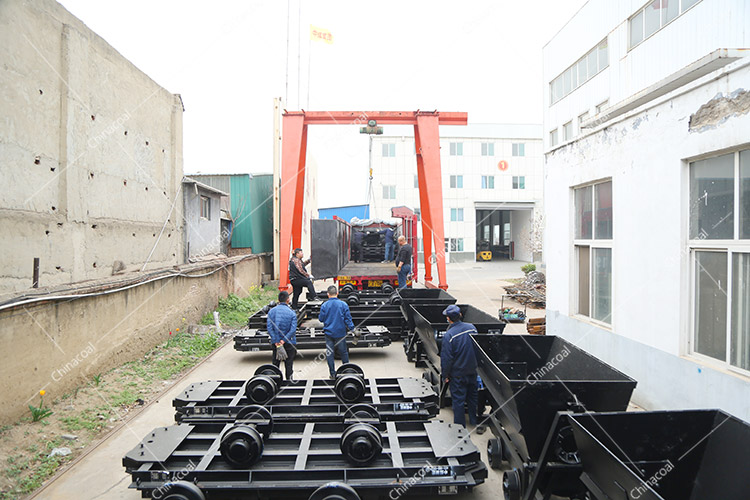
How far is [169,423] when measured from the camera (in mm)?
5949

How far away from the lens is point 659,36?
1507cm

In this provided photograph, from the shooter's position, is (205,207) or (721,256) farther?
(205,207)

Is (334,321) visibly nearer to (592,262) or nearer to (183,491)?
(183,491)

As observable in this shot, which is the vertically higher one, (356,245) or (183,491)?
(356,245)

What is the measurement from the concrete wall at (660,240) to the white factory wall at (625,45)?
30.4 ft

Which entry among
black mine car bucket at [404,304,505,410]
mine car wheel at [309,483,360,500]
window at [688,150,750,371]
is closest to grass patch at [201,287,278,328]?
black mine car bucket at [404,304,505,410]

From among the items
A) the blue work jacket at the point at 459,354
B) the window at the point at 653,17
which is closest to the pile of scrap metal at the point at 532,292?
the window at the point at 653,17

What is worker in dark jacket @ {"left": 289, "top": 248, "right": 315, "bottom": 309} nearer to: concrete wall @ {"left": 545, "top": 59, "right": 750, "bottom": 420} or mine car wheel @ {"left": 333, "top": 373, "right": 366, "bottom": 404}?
mine car wheel @ {"left": 333, "top": 373, "right": 366, "bottom": 404}

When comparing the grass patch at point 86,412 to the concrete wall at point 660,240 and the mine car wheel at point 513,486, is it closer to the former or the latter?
the mine car wheel at point 513,486

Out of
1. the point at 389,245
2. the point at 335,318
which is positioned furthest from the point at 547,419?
the point at 389,245

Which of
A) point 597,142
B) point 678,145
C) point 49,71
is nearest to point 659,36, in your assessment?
point 597,142

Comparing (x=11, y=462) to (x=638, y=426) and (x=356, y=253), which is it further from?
(x=356, y=253)

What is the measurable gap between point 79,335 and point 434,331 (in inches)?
208

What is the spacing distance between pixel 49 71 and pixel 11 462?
560cm
